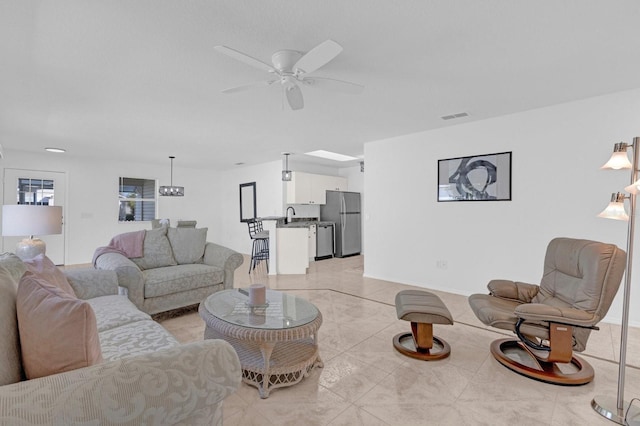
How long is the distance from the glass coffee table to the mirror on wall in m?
5.52

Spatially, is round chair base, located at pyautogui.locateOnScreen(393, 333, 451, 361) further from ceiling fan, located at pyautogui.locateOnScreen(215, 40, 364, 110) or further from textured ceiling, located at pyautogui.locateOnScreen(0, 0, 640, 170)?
textured ceiling, located at pyautogui.locateOnScreen(0, 0, 640, 170)

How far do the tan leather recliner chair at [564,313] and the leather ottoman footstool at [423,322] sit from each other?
0.33 metres

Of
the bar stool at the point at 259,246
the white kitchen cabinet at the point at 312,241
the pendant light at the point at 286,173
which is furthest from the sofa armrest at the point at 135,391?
the white kitchen cabinet at the point at 312,241

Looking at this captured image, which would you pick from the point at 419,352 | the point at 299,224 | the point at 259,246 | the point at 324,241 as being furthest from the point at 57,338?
the point at 324,241

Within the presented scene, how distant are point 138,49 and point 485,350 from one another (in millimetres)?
3631

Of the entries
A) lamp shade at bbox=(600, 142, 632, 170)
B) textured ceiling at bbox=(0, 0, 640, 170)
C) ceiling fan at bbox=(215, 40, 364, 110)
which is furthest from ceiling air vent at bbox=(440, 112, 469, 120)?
ceiling fan at bbox=(215, 40, 364, 110)

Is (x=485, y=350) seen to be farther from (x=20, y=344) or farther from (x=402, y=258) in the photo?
(x=20, y=344)

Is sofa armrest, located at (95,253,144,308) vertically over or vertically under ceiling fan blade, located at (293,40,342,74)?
under

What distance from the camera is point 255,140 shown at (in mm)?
5117

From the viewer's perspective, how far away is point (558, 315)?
78.6 inches

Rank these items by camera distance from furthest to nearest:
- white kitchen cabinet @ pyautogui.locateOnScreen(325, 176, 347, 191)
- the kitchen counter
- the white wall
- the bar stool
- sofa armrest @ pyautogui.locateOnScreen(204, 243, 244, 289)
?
white kitchen cabinet @ pyautogui.locateOnScreen(325, 176, 347, 191)
the bar stool
the kitchen counter
sofa armrest @ pyautogui.locateOnScreen(204, 243, 244, 289)
the white wall

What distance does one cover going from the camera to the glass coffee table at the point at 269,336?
1.89m

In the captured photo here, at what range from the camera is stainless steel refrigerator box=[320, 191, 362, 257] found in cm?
734

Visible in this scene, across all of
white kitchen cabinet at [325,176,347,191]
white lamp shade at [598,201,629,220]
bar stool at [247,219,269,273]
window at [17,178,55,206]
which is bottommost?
bar stool at [247,219,269,273]
